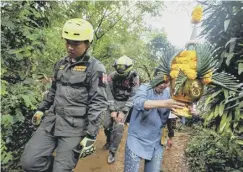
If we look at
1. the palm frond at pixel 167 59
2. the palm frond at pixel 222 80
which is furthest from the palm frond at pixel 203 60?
the palm frond at pixel 167 59

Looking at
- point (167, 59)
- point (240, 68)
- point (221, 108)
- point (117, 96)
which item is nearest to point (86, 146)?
point (167, 59)

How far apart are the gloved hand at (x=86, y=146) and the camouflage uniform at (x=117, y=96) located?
253 centimetres

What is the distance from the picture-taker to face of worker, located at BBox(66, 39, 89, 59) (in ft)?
11.0

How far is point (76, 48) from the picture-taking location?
339cm

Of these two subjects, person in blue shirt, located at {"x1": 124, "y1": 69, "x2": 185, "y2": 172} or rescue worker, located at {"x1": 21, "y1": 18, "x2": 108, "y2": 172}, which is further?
person in blue shirt, located at {"x1": 124, "y1": 69, "x2": 185, "y2": 172}

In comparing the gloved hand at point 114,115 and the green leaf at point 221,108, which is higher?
the green leaf at point 221,108

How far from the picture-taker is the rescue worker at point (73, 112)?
327 centimetres

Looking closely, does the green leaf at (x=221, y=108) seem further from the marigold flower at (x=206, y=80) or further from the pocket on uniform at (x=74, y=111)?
the pocket on uniform at (x=74, y=111)

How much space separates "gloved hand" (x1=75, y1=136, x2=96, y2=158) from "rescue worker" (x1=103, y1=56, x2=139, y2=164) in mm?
2294

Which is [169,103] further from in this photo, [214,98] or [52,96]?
[214,98]

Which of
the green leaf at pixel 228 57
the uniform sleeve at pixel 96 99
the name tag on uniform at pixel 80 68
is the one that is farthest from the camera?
the green leaf at pixel 228 57

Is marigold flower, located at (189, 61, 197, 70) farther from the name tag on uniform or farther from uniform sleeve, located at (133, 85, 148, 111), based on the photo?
the name tag on uniform

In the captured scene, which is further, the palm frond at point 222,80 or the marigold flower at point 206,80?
the palm frond at point 222,80

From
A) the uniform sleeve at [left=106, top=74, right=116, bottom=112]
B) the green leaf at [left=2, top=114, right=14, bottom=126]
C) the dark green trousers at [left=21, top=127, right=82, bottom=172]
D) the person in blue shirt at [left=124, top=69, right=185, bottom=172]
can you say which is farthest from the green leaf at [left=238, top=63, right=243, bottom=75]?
the green leaf at [left=2, top=114, right=14, bottom=126]
